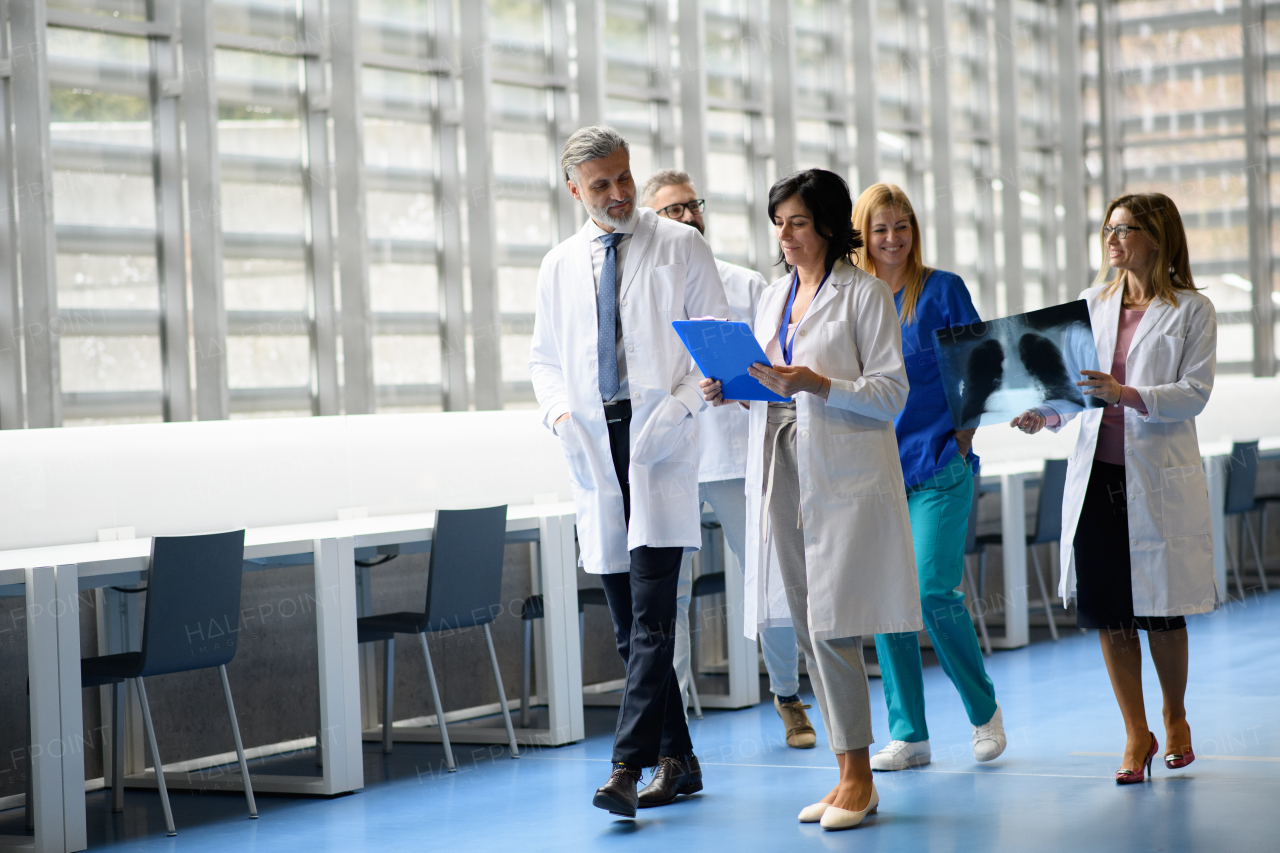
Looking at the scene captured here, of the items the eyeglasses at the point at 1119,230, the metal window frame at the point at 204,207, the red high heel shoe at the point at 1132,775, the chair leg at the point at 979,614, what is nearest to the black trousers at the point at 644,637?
the red high heel shoe at the point at 1132,775

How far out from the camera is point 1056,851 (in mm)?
2965

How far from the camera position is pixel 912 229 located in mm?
3871

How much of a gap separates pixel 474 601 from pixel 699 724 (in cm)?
98

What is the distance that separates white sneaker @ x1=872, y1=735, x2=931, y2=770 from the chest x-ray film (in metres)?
0.94

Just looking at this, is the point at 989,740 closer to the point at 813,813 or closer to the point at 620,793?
the point at 813,813

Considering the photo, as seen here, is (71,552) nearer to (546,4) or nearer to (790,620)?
(790,620)

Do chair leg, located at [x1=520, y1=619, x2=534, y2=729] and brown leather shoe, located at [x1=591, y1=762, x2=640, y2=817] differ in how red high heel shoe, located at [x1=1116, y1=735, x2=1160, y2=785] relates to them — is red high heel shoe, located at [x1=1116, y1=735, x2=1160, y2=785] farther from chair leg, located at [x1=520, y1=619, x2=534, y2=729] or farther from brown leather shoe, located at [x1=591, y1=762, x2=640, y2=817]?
chair leg, located at [x1=520, y1=619, x2=534, y2=729]

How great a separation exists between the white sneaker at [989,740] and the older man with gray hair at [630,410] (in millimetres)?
893

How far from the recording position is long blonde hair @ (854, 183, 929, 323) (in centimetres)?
383

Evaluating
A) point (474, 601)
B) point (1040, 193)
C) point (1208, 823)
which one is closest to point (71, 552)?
point (474, 601)

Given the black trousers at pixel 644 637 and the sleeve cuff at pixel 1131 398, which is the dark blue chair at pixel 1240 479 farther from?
the black trousers at pixel 644 637

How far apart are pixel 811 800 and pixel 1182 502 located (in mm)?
1184

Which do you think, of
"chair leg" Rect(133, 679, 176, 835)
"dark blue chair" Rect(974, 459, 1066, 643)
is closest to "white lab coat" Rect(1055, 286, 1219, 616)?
"chair leg" Rect(133, 679, 176, 835)

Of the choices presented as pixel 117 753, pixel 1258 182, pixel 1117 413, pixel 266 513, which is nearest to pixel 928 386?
pixel 1117 413
